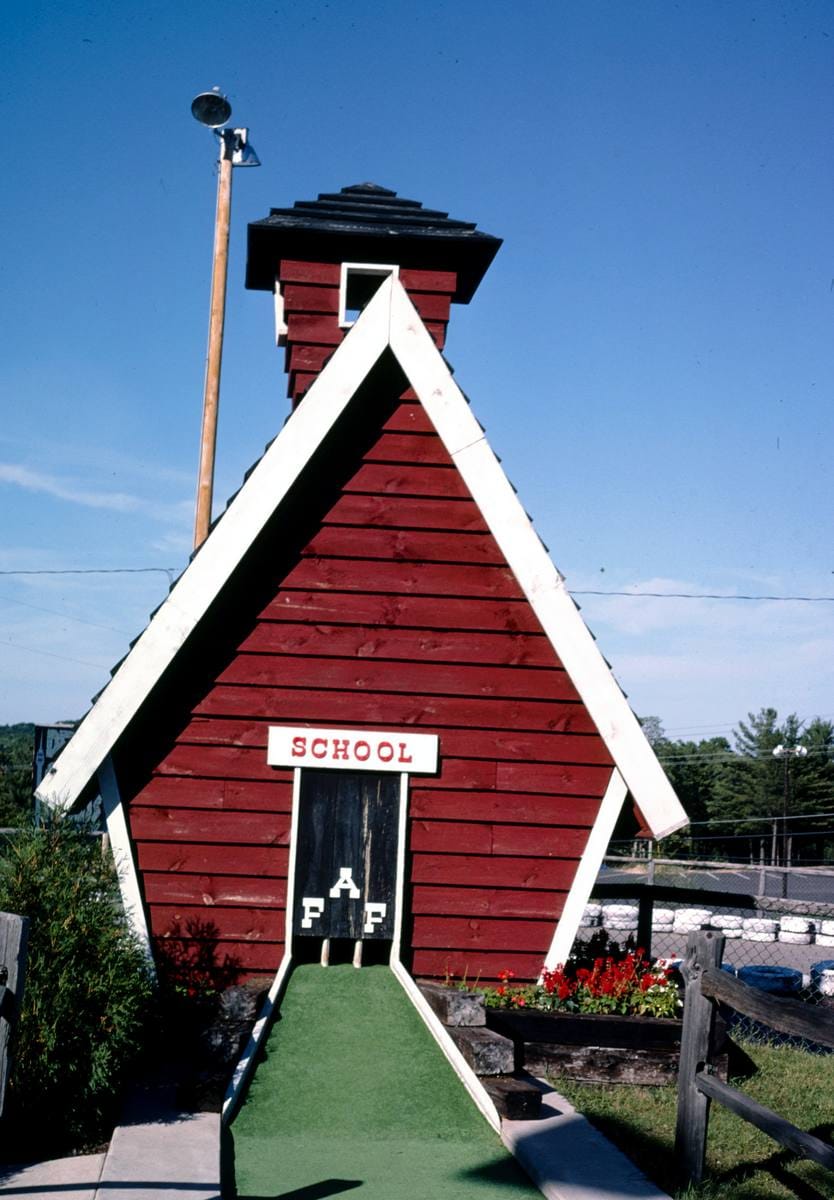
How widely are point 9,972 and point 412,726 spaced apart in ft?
16.3

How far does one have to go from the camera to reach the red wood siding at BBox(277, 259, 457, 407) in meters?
12.0

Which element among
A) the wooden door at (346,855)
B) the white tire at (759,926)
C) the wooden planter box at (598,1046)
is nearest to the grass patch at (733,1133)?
the wooden planter box at (598,1046)

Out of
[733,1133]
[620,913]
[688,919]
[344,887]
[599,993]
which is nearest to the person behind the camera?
[733,1133]

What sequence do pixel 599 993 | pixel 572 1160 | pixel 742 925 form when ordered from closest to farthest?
pixel 572 1160, pixel 599 993, pixel 742 925

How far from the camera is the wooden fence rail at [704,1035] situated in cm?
566

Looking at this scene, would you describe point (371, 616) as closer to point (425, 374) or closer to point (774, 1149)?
point (425, 374)

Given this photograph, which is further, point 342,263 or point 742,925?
point 742,925

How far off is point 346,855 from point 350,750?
840 millimetres

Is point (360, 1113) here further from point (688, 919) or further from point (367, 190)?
point (688, 919)

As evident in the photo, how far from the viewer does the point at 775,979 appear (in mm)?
17688

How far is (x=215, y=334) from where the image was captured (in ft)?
51.0

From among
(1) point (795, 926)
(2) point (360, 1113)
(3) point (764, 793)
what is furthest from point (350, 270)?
(3) point (764, 793)

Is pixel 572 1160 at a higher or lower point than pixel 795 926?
higher

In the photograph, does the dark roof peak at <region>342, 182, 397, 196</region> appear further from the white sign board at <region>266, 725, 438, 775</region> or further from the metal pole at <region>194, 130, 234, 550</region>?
the white sign board at <region>266, 725, 438, 775</region>
